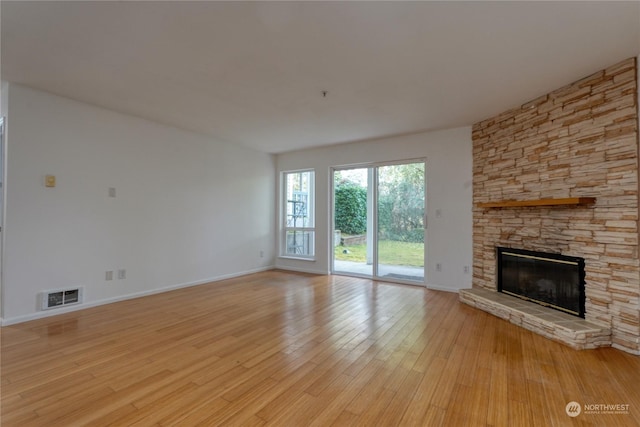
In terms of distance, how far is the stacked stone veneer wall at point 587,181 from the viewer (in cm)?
256

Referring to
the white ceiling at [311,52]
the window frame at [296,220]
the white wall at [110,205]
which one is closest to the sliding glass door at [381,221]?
the window frame at [296,220]

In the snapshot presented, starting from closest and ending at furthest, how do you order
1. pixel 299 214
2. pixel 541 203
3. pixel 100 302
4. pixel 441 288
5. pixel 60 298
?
pixel 541 203 < pixel 60 298 < pixel 100 302 < pixel 441 288 < pixel 299 214

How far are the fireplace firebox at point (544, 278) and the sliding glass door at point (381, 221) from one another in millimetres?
1339

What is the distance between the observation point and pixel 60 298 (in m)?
3.44

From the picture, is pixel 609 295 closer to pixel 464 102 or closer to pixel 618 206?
pixel 618 206

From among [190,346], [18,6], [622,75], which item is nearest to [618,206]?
[622,75]

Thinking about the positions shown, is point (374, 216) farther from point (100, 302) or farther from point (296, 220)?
point (100, 302)

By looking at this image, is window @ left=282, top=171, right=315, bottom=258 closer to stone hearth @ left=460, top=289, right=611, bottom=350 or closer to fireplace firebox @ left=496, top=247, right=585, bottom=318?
stone hearth @ left=460, top=289, right=611, bottom=350

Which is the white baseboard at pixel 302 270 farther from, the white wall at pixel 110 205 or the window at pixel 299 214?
the white wall at pixel 110 205

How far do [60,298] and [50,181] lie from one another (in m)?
1.37

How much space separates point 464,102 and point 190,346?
3.98 metres

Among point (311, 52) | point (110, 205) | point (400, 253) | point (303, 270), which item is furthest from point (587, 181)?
point (110, 205)

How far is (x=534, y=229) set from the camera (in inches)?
136

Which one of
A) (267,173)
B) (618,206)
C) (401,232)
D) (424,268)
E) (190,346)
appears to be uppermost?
Result: (267,173)
